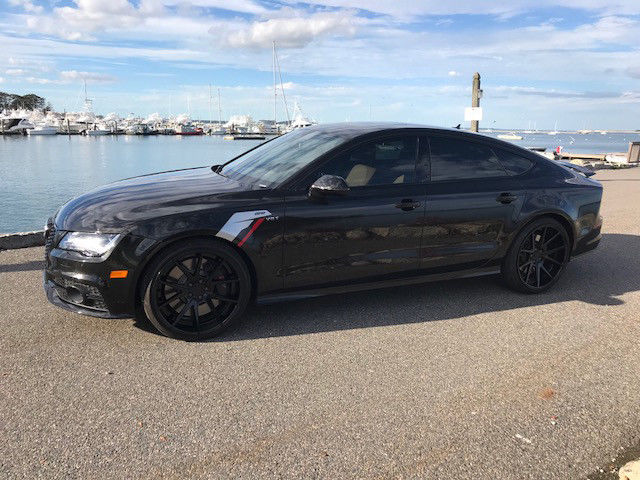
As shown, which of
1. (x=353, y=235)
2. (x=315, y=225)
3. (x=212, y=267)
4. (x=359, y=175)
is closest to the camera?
(x=212, y=267)

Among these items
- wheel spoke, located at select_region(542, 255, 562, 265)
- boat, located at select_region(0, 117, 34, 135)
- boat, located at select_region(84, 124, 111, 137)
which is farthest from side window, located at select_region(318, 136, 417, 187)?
boat, located at select_region(84, 124, 111, 137)

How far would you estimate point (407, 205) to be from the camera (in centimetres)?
419

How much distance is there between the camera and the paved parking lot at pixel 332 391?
246cm

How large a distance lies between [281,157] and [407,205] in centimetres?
117

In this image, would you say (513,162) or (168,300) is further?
(513,162)

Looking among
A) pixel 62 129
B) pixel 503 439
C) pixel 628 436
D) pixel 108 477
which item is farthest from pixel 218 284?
pixel 62 129

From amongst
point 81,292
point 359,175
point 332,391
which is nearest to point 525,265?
point 359,175

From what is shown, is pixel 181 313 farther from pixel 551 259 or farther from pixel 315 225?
pixel 551 259

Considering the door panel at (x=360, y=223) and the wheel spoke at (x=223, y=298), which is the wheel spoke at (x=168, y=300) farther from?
the door panel at (x=360, y=223)

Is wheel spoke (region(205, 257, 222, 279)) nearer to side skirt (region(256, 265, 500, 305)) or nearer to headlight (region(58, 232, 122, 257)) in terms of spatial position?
side skirt (region(256, 265, 500, 305))

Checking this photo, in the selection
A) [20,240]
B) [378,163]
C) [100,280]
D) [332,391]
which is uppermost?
[378,163]

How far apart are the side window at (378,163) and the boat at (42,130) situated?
12361 cm

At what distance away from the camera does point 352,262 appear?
4090mm

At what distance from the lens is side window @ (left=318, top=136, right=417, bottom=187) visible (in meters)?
4.09
